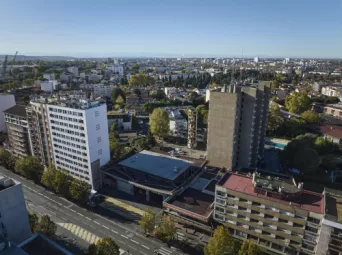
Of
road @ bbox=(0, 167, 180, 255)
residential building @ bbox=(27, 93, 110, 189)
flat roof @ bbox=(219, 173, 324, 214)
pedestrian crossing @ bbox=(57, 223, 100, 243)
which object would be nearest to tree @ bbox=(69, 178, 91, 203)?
road @ bbox=(0, 167, 180, 255)

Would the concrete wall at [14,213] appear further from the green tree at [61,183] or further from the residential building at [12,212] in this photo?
the green tree at [61,183]

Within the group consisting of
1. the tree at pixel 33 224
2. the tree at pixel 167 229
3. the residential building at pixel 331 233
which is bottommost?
the tree at pixel 167 229

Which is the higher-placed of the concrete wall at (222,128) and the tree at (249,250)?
the concrete wall at (222,128)

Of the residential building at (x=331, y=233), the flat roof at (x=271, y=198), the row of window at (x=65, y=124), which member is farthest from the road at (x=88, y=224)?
the residential building at (x=331, y=233)

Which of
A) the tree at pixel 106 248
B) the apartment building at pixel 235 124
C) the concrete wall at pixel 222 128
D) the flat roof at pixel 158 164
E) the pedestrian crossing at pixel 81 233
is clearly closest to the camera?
the tree at pixel 106 248

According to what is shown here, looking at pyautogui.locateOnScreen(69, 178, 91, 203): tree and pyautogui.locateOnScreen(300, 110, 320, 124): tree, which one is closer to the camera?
pyautogui.locateOnScreen(69, 178, 91, 203): tree

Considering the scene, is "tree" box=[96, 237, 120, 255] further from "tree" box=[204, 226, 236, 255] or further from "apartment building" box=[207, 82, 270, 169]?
"apartment building" box=[207, 82, 270, 169]

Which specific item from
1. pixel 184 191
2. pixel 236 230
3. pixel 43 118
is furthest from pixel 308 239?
pixel 43 118

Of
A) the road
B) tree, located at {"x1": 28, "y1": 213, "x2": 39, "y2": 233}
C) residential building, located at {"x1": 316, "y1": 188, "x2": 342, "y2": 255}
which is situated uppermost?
residential building, located at {"x1": 316, "y1": 188, "x2": 342, "y2": 255}
